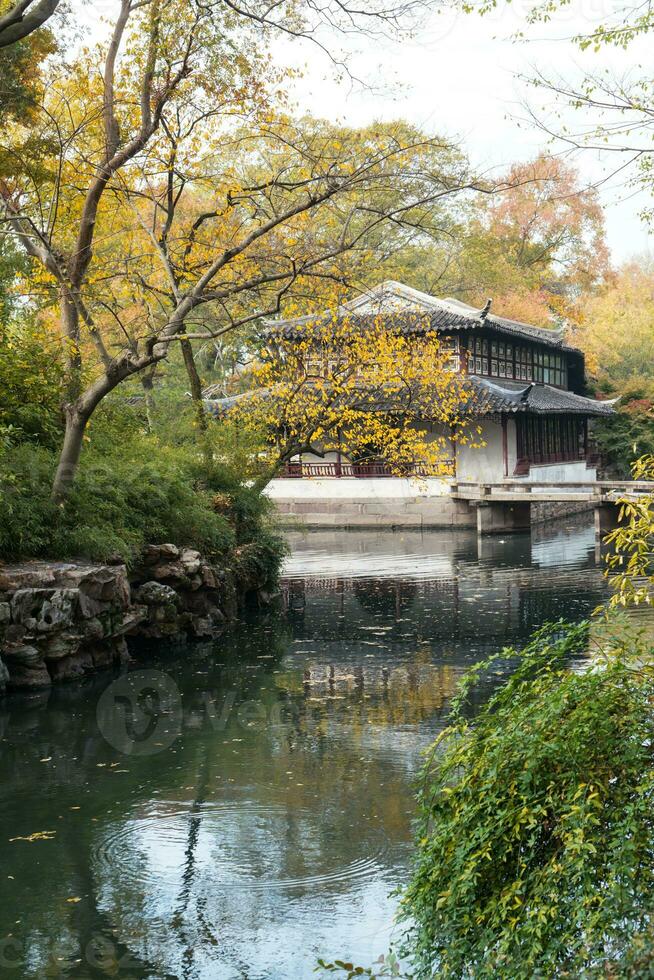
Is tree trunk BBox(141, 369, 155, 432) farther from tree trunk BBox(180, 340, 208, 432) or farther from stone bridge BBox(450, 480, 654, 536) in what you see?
stone bridge BBox(450, 480, 654, 536)

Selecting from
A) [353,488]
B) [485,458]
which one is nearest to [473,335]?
[485,458]

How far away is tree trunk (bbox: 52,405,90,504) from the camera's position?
14.3m

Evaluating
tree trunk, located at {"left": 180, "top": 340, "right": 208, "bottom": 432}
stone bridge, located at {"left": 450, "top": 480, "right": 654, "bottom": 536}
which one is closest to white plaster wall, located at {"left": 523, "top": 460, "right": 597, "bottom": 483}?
stone bridge, located at {"left": 450, "top": 480, "right": 654, "bottom": 536}

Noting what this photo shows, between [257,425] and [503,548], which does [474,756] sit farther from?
[503,548]

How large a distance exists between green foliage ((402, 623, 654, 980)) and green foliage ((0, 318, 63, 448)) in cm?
1145

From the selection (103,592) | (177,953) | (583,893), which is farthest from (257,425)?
(583,893)

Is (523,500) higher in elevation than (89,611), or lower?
higher

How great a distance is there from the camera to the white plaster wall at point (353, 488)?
33656 mm

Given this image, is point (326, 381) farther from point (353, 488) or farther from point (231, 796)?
point (231, 796)

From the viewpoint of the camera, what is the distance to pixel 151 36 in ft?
48.6

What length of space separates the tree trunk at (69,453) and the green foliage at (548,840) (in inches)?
399

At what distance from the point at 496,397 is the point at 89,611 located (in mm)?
21781

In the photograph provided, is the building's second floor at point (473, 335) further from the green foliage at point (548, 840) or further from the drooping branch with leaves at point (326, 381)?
the green foliage at point (548, 840)

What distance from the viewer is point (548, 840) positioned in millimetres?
4641
